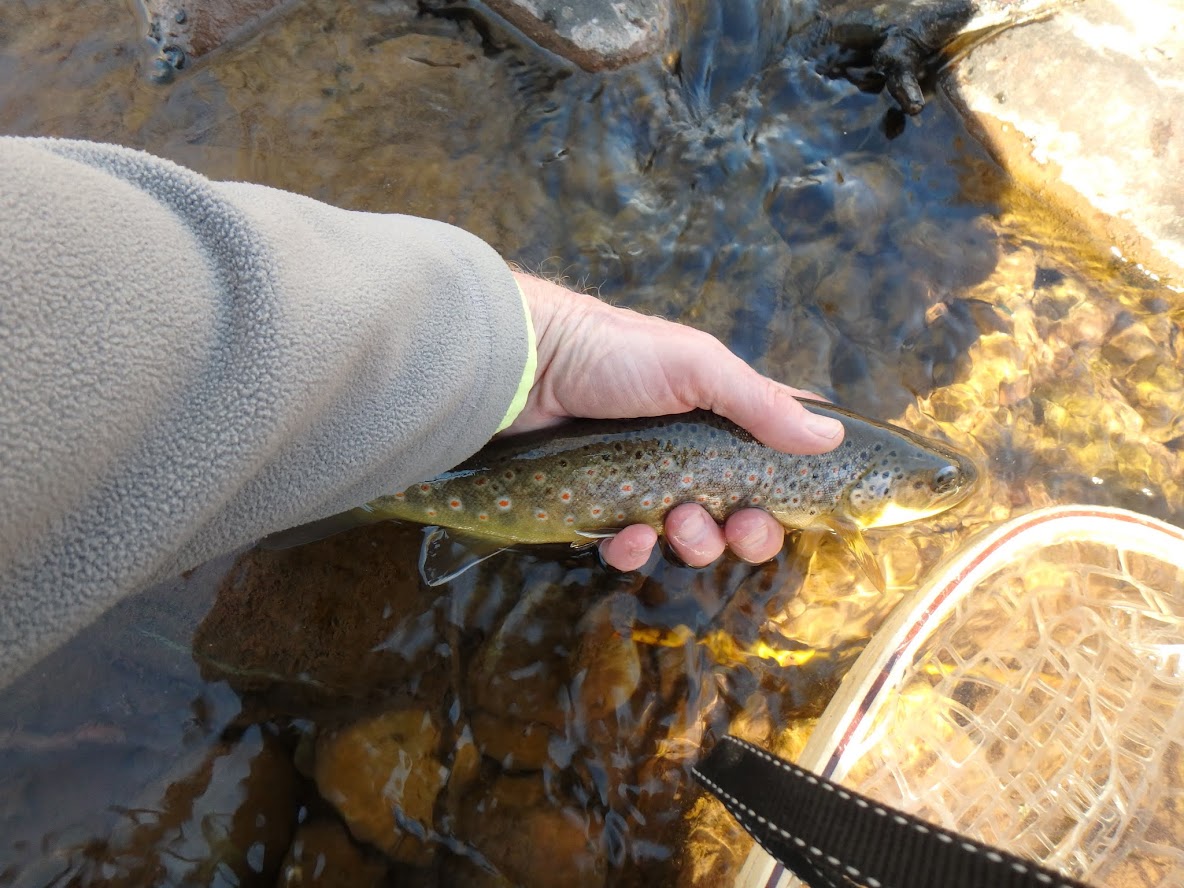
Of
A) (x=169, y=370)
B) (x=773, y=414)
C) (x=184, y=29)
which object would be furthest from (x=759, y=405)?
(x=184, y=29)

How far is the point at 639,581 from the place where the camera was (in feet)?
8.95

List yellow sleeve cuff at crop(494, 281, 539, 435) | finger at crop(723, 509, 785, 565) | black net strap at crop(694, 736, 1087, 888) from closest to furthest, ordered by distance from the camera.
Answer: black net strap at crop(694, 736, 1087, 888) → yellow sleeve cuff at crop(494, 281, 539, 435) → finger at crop(723, 509, 785, 565)

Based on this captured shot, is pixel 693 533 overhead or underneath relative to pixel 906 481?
underneath

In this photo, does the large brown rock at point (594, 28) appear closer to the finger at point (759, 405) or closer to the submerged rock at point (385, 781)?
the finger at point (759, 405)

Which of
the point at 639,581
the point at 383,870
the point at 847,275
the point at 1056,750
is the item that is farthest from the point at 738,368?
the point at 383,870

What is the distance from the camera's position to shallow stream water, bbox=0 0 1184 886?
2.27 m

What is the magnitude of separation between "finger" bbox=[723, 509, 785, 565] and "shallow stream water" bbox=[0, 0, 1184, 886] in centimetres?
20

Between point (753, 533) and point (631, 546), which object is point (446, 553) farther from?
point (753, 533)

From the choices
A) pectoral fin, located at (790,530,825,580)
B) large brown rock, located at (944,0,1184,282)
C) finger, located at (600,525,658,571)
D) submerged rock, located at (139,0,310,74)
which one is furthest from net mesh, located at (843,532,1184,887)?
submerged rock, located at (139,0,310,74)

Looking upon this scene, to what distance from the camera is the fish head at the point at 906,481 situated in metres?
2.64

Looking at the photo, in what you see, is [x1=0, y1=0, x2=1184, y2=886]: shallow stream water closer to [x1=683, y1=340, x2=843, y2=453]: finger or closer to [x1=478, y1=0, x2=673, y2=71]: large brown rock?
[x1=478, y1=0, x2=673, y2=71]: large brown rock

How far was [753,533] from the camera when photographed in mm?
2594

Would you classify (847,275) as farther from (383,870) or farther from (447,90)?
(383,870)

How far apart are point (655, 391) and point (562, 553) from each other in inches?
29.5
